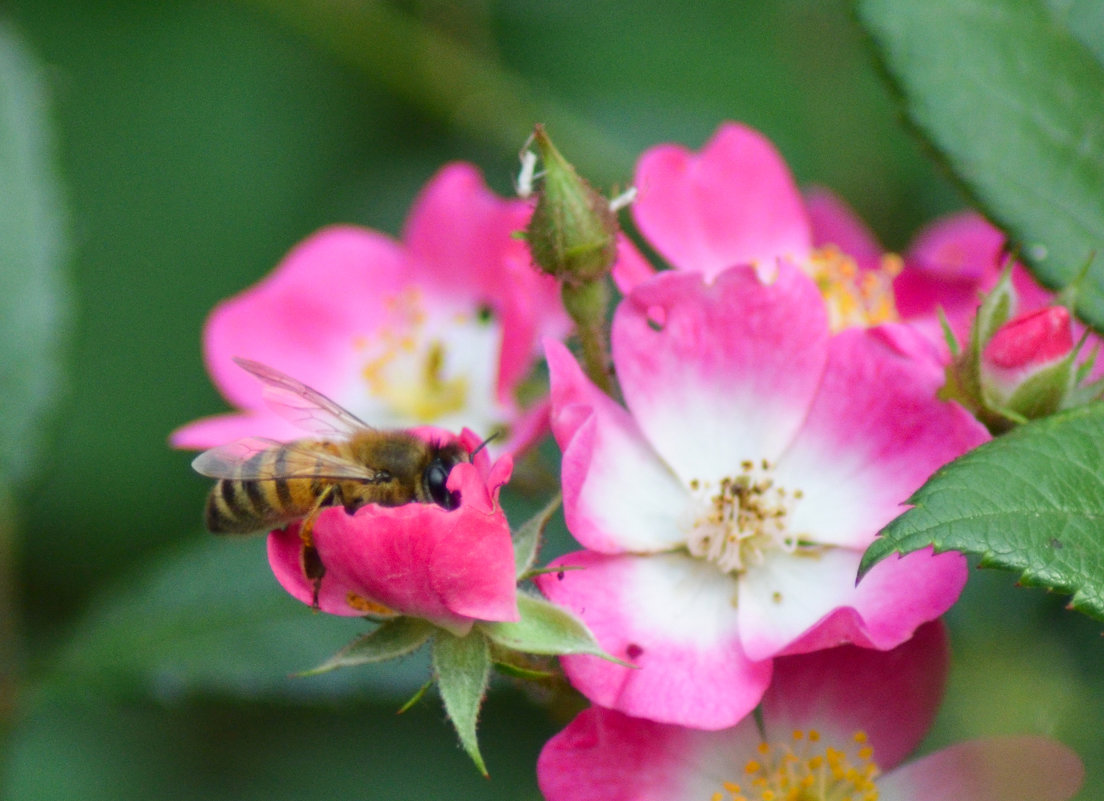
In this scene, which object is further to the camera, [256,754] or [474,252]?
[256,754]

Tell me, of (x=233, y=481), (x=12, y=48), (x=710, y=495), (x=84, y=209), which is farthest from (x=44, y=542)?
(x=710, y=495)

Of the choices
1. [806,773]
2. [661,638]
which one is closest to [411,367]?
[661,638]

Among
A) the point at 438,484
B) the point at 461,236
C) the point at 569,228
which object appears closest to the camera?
the point at 438,484

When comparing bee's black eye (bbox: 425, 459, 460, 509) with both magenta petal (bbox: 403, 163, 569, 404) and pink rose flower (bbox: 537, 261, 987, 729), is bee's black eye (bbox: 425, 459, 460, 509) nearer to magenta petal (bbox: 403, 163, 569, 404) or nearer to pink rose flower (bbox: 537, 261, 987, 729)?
pink rose flower (bbox: 537, 261, 987, 729)

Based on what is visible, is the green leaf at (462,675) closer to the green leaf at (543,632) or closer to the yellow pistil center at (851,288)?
the green leaf at (543,632)

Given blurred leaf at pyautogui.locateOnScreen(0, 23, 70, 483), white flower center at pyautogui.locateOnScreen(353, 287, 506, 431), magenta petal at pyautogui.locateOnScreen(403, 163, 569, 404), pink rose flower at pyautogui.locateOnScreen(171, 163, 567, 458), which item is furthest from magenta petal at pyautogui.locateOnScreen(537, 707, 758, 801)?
blurred leaf at pyautogui.locateOnScreen(0, 23, 70, 483)

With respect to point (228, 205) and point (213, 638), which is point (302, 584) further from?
point (228, 205)

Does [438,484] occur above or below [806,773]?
above

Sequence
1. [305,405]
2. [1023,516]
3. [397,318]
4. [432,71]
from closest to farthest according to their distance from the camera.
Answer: [1023,516] < [305,405] < [397,318] < [432,71]
